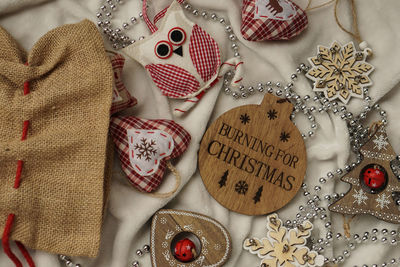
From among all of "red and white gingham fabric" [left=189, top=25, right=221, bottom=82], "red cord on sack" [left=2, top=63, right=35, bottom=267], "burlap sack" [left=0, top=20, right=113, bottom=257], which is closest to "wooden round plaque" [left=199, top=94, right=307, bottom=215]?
"red and white gingham fabric" [left=189, top=25, right=221, bottom=82]

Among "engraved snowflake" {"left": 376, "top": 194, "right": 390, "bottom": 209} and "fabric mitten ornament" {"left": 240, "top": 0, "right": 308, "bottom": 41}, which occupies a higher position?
"fabric mitten ornament" {"left": 240, "top": 0, "right": 308, "bottom": 41}

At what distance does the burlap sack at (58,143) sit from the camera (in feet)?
2.68

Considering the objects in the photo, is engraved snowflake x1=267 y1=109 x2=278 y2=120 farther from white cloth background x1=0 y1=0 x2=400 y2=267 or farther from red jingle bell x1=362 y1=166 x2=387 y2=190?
red jingle bell x1=362 y1=166 x2=387 y2=190

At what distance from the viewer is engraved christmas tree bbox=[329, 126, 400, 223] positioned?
36.4 inches

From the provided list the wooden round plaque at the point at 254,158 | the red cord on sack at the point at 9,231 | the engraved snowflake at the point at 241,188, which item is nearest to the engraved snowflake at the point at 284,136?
the wooden round plaque at the point at 254,158

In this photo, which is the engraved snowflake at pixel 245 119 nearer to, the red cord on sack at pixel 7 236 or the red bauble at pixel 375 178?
the red bauble at pixel 375 178

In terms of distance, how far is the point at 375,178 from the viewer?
92 centimetres

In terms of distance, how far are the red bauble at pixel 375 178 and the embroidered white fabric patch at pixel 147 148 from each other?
427mm

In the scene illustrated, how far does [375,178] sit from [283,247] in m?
0.25

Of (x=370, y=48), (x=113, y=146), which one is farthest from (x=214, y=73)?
(x=370, y=48)

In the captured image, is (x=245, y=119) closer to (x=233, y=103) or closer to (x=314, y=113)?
(x=233, y=103)

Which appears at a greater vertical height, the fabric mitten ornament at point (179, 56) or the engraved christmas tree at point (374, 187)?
the fabric mitten ornament at point (179, 56)

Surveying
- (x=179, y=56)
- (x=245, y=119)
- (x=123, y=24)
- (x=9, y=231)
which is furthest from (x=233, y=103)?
(x=9, y=231)

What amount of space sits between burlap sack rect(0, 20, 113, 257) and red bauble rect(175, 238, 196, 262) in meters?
0.16
